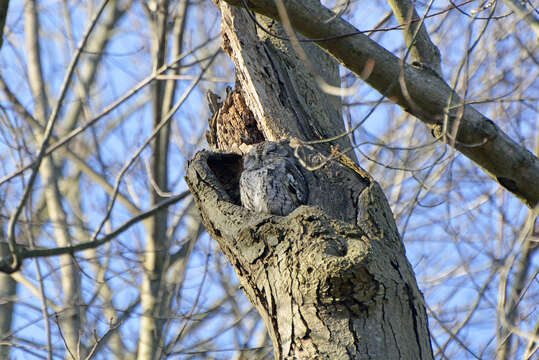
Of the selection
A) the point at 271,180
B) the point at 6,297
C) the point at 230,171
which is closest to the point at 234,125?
the point at 230,171

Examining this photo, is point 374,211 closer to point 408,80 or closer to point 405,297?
point 405,297

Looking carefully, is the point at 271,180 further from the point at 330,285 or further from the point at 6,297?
the point at 6,297

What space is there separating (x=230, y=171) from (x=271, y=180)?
443mm

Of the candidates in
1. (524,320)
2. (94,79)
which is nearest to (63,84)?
(524,320)

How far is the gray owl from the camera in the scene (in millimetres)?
3232

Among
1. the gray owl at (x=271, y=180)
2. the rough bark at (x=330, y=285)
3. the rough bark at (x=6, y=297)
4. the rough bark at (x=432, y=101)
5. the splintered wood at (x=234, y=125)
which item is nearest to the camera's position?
the rough bark at (x=330, y=285)

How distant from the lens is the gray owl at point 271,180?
323cm

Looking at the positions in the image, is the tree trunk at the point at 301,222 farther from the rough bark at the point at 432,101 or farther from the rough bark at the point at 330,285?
the rough bark at the point at 432,101

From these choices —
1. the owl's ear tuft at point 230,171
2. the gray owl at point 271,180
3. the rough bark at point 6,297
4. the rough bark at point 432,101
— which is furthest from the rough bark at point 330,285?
the rough bark at point 6,297

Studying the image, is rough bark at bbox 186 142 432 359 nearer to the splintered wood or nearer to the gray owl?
the gray owl

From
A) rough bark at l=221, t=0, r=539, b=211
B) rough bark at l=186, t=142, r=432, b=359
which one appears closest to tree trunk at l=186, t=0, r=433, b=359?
rough bark at l=186, t=142, r=432, b=359

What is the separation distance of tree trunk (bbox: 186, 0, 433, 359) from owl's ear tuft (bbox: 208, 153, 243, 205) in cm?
1

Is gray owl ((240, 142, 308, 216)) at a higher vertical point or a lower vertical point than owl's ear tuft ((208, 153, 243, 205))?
lower

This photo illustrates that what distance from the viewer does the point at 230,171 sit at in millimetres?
3701
